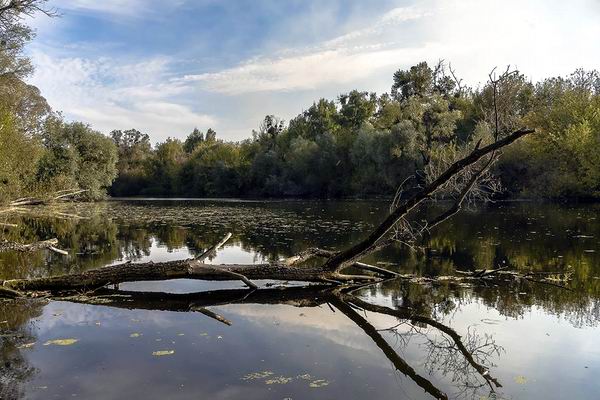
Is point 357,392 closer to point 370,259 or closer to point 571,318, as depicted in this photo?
point 571,318

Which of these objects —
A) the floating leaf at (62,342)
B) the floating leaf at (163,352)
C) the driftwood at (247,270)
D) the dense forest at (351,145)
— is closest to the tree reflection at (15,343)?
the floating leaf at (62,342)

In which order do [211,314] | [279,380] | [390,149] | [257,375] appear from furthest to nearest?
1. [390,149]
2. [211,314]
3. [257,375]
4. [279,380]

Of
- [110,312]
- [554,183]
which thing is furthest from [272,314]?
[554,183]

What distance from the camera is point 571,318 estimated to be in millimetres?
8672

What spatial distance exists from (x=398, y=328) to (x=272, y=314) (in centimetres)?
246

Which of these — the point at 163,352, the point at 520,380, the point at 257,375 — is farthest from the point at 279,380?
the point at 520,380

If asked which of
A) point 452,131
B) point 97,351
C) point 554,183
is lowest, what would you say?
point 97,351

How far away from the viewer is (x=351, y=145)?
69375 mm

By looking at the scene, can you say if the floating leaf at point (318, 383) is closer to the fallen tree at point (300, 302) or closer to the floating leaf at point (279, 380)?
the floating leaf at point (279, 380)

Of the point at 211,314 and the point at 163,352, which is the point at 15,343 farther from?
the point at 211,314

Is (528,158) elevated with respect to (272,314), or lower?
elevated

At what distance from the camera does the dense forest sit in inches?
1341

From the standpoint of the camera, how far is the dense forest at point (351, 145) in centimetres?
3406

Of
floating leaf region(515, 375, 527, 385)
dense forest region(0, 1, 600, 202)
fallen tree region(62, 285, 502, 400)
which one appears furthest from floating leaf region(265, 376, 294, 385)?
dense forest region(0, 1, 600, 202)
